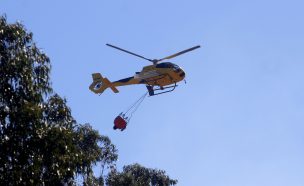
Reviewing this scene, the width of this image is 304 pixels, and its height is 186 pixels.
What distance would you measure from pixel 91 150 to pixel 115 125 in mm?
10492

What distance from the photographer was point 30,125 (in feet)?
47.5

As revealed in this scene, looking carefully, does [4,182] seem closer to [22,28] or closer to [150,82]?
[22,28]

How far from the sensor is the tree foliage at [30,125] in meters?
14.2

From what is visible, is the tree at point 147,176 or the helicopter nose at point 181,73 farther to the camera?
the tree at point 147,176

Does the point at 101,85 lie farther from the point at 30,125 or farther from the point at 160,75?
the point at 30,125

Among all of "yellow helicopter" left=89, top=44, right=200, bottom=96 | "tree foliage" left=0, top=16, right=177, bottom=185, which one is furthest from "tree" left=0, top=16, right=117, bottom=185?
"yellow helicopter" left=89, top=44, right=200, bottom=96

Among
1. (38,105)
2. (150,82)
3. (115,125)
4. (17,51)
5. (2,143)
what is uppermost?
(150,82)

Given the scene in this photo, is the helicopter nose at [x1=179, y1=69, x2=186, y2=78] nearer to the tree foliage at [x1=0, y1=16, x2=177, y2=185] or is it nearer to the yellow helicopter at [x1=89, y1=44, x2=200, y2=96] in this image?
the yellow helicopter at [x1=89, y1=44, x2=200, y2=96]

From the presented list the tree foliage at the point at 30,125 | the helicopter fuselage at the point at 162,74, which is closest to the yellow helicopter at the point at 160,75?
the helicopter fuselage at the point at 162,74

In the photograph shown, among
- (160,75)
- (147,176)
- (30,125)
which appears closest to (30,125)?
(30,125)

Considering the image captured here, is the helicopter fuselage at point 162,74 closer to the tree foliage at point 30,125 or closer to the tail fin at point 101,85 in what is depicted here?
the tail fin at point 101,85

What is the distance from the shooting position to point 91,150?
115 ft

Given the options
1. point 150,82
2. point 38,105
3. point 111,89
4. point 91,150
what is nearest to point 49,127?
point 38,105

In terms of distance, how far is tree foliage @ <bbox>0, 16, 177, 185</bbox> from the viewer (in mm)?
14211
